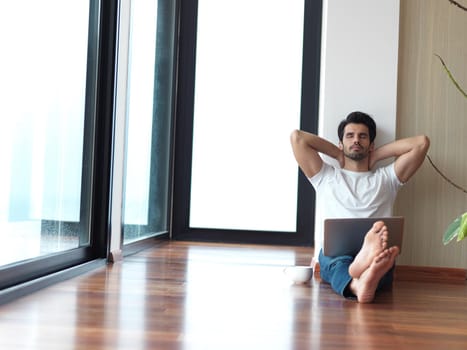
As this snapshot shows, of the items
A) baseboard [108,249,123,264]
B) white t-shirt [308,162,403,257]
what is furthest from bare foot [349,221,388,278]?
baseboard [108,249,123,264]

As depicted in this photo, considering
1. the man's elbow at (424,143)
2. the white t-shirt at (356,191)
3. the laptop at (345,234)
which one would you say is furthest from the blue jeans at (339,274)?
the man's elbow at (424,143)

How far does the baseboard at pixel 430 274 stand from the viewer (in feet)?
11.0

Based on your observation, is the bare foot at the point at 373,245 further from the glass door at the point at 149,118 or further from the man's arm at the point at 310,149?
the glass door at the point at 149,118

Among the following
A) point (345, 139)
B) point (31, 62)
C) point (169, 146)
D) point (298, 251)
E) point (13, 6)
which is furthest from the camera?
point (169, 146)

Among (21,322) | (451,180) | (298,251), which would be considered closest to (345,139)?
(451,180)

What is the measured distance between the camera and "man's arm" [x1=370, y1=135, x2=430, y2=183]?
10.4ft

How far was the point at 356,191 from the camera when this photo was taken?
126 inches

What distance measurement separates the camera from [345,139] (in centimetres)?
323

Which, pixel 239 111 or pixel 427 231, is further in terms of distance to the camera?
pixel 239 111

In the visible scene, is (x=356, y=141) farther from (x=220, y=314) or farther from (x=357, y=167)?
(x=220, y=314)

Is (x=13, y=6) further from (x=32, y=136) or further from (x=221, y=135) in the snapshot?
(x=221, y=135)

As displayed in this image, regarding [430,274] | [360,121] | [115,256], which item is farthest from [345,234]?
[115,256]

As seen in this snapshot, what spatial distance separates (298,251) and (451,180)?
144 centimetres

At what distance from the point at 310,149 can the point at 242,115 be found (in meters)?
1.91
